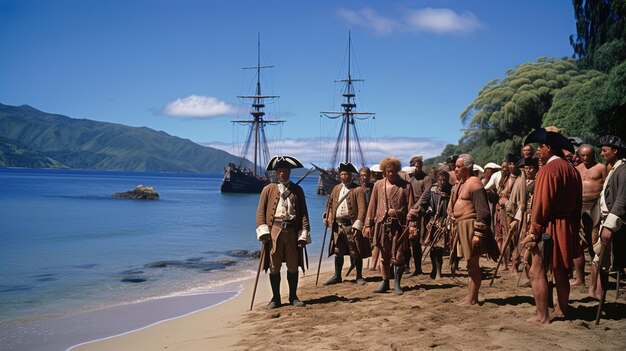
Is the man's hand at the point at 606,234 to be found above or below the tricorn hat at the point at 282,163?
below

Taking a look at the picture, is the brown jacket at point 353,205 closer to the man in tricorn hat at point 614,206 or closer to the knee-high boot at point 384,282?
the knee-high boot at point 384,282

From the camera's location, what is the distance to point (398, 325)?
6.24 meters

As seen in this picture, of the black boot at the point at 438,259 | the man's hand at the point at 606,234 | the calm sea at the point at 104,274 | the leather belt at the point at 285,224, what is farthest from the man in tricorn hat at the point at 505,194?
the calm sea at the point at 104,274

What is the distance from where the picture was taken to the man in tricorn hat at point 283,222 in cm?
760

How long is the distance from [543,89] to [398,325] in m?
34.1

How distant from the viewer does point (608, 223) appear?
592 cm

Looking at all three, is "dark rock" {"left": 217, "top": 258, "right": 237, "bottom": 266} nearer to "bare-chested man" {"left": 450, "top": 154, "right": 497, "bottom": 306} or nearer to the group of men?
the group of men

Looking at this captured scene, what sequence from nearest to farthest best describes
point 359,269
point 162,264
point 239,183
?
point 359,269, point 162,264, point 239,183

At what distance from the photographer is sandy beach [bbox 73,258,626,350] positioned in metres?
5.41

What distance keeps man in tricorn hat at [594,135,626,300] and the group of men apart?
0.04 feet

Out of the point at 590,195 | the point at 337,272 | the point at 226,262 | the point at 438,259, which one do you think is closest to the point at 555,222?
A: the point at 590,195

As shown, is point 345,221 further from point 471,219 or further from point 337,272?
point 471,219

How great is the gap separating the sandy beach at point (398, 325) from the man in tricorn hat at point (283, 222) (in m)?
0.64

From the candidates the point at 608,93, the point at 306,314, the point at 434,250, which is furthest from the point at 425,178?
the point at 608,93
